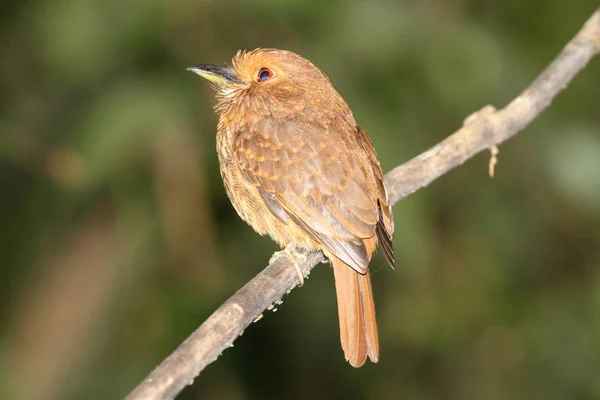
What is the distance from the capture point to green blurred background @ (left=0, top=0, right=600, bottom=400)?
12.1 ft

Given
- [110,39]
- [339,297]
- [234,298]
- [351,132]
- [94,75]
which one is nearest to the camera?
[234,298]

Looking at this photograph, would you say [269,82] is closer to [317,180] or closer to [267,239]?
[317,180]

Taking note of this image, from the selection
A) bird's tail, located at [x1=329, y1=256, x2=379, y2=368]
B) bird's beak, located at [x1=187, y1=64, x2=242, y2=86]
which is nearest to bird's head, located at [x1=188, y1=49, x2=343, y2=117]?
bird's beak, located at [x1=187, y1=64, x2=242, y2=86]

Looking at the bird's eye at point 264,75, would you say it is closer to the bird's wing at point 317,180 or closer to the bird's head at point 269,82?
the bird's head at point 269,82

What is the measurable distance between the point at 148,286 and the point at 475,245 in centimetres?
155

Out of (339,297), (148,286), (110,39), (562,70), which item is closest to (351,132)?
(339,297)

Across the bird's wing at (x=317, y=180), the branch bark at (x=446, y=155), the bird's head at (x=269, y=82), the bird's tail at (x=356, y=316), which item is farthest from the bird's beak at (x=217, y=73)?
the bird's tail at (x=356, y=316)

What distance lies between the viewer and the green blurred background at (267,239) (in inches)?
145

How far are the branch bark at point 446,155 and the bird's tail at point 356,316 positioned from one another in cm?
14

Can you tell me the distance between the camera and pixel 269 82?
326 centimetres

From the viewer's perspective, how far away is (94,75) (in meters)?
3.95

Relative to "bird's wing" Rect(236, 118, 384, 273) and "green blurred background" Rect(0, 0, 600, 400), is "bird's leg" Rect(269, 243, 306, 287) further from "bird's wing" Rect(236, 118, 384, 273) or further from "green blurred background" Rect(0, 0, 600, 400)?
"green blurred background" Rect(0, 0, 600, 400)

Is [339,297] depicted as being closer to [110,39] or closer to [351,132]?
[351,132]

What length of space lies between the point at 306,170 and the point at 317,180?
0.05 m
